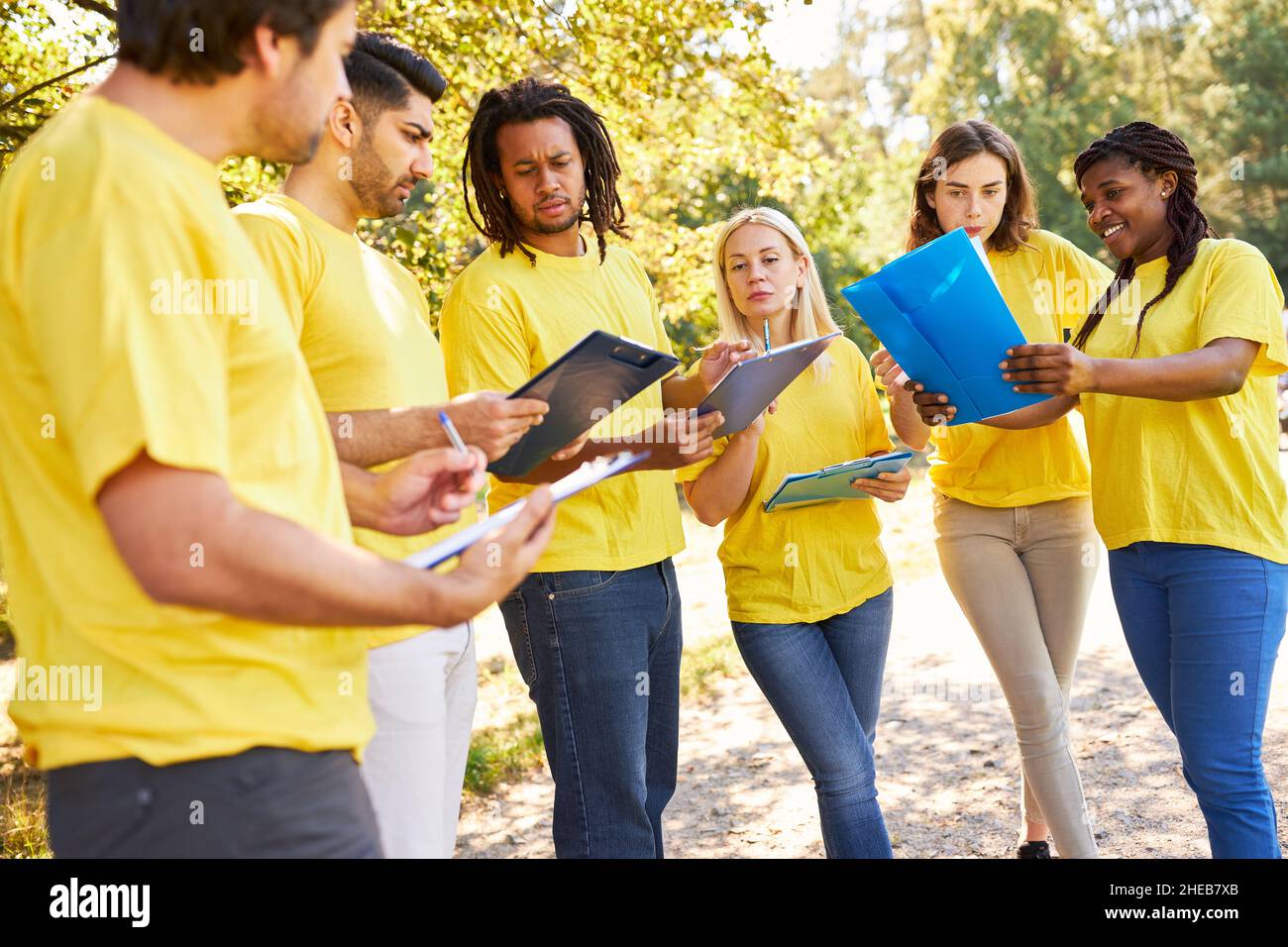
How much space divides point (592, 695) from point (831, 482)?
0.86m

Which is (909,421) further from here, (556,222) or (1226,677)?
(556,222)

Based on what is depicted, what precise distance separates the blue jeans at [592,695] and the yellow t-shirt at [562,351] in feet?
0.24

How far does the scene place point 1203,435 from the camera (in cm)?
317

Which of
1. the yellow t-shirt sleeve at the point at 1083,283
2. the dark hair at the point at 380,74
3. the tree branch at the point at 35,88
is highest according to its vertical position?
the tree branch at the point at 35,88

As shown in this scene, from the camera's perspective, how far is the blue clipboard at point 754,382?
276cm

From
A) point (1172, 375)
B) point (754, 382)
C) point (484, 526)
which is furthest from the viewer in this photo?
point (1172, 375)

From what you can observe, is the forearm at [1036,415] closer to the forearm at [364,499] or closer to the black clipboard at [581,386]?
the black clipboard at [581,386]

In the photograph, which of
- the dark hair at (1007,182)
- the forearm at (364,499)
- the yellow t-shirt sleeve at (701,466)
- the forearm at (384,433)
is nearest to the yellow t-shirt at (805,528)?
the yellow t-shirt sleeve at (701,466)

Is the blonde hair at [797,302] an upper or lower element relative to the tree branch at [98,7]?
lower

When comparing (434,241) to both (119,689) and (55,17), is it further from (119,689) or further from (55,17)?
(119,689)

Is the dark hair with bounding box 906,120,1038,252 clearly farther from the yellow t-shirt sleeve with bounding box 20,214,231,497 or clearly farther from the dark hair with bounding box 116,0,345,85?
the yellow t-shirt sleeve with bounding box 20,214,231,497

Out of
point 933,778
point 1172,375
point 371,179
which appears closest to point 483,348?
point 371,179

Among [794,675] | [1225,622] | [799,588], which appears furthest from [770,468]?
[1225,622]

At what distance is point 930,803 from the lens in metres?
4.88
